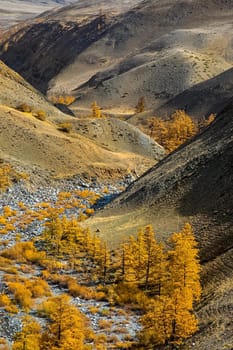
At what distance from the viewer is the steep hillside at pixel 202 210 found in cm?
3516

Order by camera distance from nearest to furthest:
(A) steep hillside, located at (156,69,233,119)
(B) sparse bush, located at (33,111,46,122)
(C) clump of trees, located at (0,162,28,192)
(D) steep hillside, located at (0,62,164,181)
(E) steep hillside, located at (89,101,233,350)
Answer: (E) steep hillside, located at (89,101,233,350)
(C) clump of trees, located at (0,162,28,192)
(D) steep hillside, located at (0,62,164,181)
(B) sparse bush, located at (33,111,46,122)
(A) steep hillside, located at (156,69,233,119)

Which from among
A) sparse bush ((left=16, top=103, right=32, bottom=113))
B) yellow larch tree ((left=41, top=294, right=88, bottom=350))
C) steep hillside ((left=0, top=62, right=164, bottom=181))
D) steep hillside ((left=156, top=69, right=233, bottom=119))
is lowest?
steep hillside ((left=156, top=69, right=233, bottom=119))

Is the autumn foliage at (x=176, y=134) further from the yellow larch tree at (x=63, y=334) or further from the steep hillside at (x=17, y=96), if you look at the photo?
the yellow larch tree at (x=63, y=334)

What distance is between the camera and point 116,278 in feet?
150

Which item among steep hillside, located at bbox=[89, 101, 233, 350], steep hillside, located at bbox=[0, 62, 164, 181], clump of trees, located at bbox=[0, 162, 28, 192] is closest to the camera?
steep hillside, located at bbox=[89, 101, 233, 350]

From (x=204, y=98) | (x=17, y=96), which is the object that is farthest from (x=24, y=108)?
(x=204, y=98)

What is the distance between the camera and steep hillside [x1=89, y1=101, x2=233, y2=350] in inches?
1384

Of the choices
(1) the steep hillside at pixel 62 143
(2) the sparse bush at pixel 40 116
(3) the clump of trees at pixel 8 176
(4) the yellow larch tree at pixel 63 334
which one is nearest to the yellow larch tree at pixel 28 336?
(4) the yellow larch tree at pixel 63 334

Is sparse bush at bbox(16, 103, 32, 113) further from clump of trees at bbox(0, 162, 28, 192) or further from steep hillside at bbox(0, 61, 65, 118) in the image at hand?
clump of trees at bbox(0, 162, 28, 192)

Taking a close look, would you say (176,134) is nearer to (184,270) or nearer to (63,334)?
(184,270)

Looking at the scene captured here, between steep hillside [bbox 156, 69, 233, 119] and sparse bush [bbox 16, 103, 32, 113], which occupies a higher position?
sparse bush [bbox 16, 103, 32, 113]

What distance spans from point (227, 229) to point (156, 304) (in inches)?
461

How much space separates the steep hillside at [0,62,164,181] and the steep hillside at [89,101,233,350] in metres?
15.8

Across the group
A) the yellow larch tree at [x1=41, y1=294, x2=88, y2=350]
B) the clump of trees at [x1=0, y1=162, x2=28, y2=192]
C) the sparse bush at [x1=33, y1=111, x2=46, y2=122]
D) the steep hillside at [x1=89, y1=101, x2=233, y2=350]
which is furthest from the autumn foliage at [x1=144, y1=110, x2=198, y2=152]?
the yellow larch tree at [x1=41, y1=294, x2=88, y2=350]
